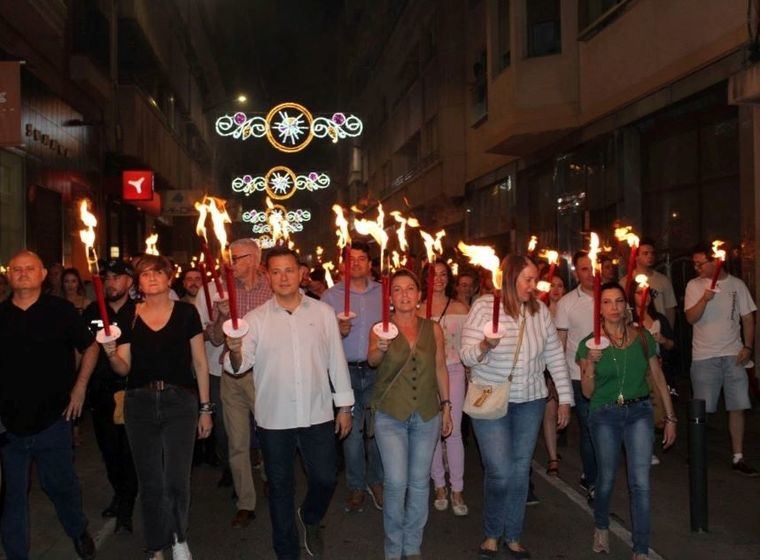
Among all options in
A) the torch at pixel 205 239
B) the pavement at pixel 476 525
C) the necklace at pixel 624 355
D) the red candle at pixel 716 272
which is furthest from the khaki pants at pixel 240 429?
the red candle at pixel 716 272

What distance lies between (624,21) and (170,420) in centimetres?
1182

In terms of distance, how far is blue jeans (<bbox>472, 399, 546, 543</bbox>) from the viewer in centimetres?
595

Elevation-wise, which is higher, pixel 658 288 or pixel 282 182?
pixel 282 182

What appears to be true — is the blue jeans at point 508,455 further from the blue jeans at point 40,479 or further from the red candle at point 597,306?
the blue jeans at point 40,479

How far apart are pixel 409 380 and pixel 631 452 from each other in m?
1.45

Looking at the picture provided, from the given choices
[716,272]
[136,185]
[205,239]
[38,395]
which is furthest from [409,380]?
A: [136,185]

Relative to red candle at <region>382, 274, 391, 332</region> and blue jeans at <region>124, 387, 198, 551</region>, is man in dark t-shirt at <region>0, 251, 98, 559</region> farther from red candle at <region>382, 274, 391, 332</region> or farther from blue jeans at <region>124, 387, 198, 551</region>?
red candle at <region>382, 274, 391, 332</region>

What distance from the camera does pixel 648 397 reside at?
19.7 feet

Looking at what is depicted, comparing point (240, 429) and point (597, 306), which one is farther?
→ point (240, 429)

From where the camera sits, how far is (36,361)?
575 centimetres

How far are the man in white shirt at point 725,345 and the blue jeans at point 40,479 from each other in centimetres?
560

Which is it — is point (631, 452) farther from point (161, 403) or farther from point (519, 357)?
point (161, 403)

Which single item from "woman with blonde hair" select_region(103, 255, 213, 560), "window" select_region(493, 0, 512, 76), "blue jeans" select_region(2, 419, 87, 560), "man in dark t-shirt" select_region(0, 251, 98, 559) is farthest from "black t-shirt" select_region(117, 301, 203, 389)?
"window" select_region(493, 0, 512, 76)

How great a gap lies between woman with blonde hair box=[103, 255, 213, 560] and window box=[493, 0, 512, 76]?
15147mm
